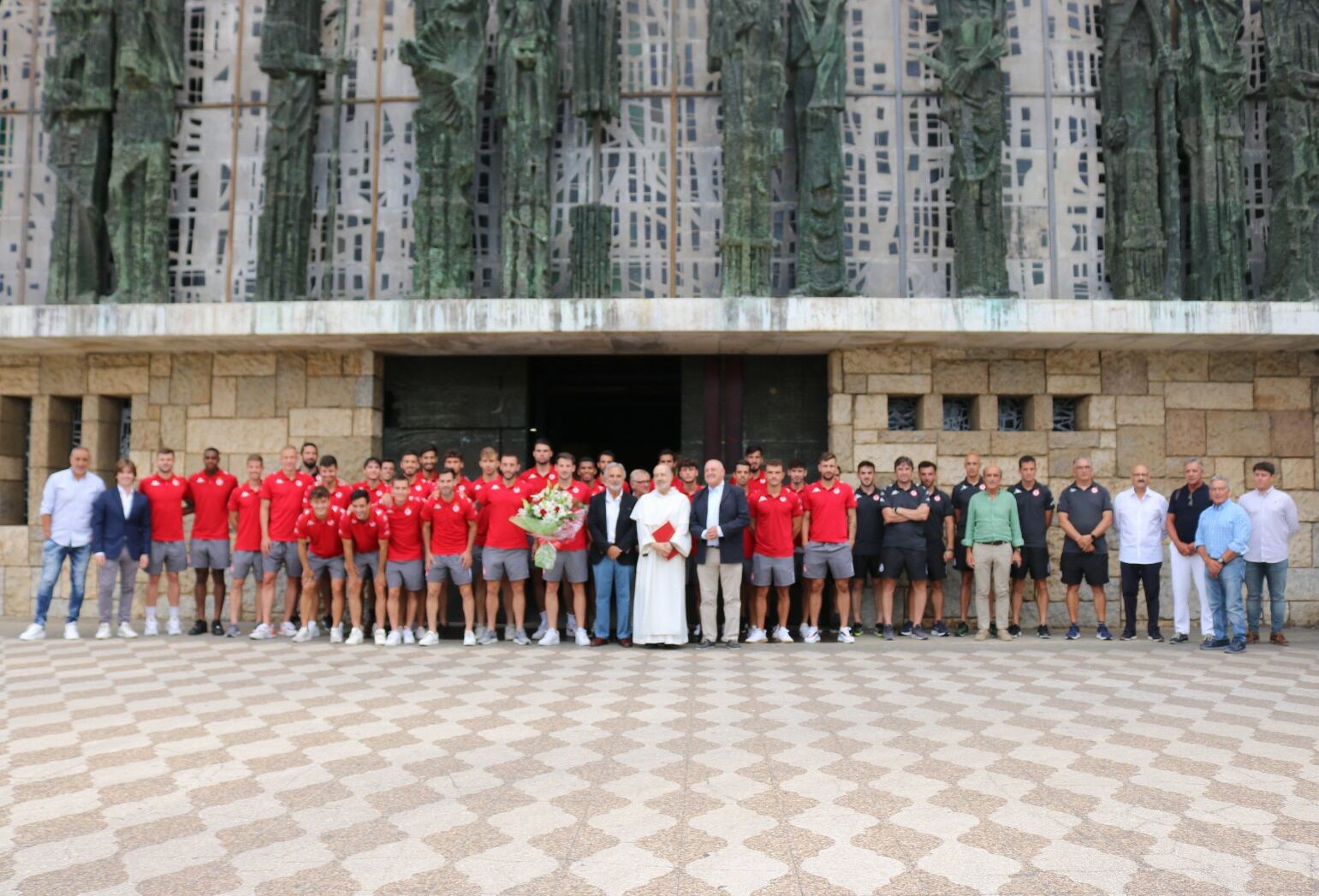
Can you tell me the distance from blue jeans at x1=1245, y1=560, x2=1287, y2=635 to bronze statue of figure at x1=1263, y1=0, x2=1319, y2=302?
339 cm

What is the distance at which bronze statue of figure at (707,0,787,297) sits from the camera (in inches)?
401

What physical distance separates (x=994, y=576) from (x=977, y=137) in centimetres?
493

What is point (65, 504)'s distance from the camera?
8883mm

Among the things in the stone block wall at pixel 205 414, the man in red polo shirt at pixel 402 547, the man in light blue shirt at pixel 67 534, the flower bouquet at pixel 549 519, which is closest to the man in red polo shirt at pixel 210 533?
the man in light blue shirt at pixel 67 534

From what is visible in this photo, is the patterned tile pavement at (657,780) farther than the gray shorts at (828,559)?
No

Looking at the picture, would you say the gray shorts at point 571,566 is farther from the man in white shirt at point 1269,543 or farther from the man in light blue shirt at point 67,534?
the man in white shirt at point 1269,543

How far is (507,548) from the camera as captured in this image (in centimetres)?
867

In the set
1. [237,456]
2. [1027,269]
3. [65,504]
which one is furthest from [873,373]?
[65,504]

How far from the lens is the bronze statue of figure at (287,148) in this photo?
10.5 m

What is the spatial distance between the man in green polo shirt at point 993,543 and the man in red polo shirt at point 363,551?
569 cm

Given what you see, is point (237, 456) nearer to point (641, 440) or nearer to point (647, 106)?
point (647, 106)

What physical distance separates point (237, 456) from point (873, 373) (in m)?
7.49

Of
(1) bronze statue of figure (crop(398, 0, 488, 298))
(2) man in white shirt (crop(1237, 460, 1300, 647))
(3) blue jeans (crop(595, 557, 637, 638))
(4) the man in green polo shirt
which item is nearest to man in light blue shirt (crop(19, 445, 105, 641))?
(1) bronze statue of figure (crop(398, 0, 488, 298))

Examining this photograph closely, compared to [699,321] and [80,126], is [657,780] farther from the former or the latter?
[80,126]
